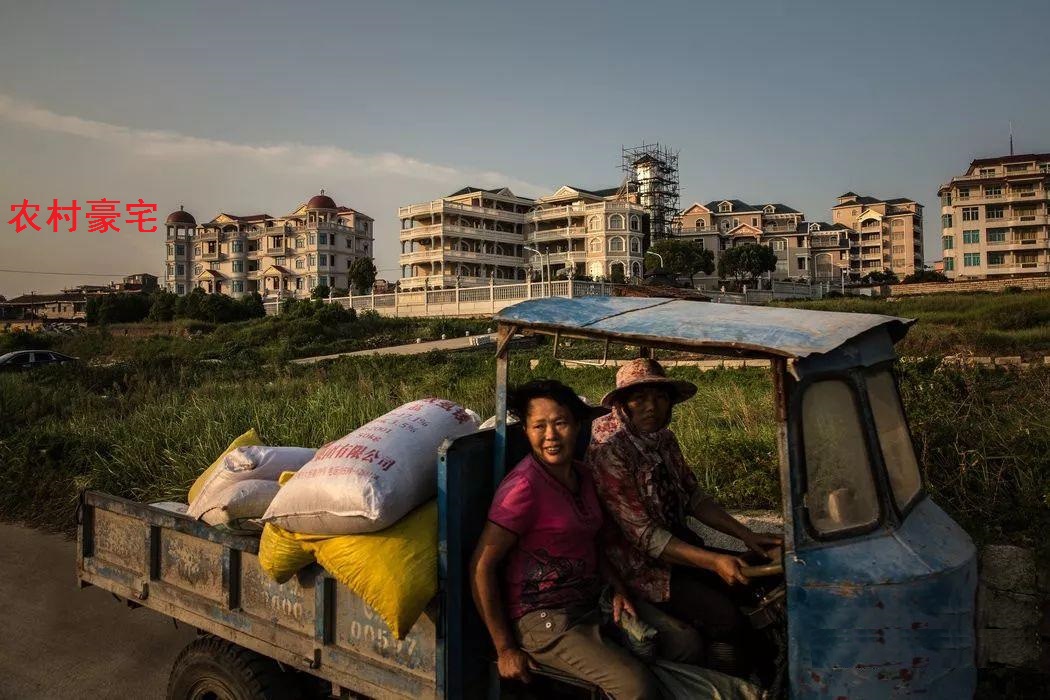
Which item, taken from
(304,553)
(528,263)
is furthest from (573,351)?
(528,263)

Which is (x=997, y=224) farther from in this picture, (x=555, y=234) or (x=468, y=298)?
(x=468, y=298)

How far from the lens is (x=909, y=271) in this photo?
101 meters

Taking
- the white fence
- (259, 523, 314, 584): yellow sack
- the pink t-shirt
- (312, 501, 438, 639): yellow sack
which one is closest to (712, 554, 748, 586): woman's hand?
the pink t-shirt

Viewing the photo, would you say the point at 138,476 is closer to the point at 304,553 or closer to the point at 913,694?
the point at 304,553

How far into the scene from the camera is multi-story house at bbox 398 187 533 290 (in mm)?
70562

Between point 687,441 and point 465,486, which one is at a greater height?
point 465,486

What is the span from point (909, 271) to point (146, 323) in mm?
96762

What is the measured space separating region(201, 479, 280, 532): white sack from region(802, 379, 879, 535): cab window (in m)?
2.50

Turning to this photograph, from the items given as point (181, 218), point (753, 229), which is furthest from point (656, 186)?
point (181, 218)

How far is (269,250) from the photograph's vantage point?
88812 mm

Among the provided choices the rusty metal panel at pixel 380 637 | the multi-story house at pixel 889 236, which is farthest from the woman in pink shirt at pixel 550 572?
the multi-story house at pixel 889 236

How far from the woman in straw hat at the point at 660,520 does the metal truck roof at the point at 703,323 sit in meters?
0.42

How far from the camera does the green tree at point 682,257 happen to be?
6856 centimetres

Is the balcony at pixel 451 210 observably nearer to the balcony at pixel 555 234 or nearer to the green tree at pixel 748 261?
the balcony at pixel 555 234
